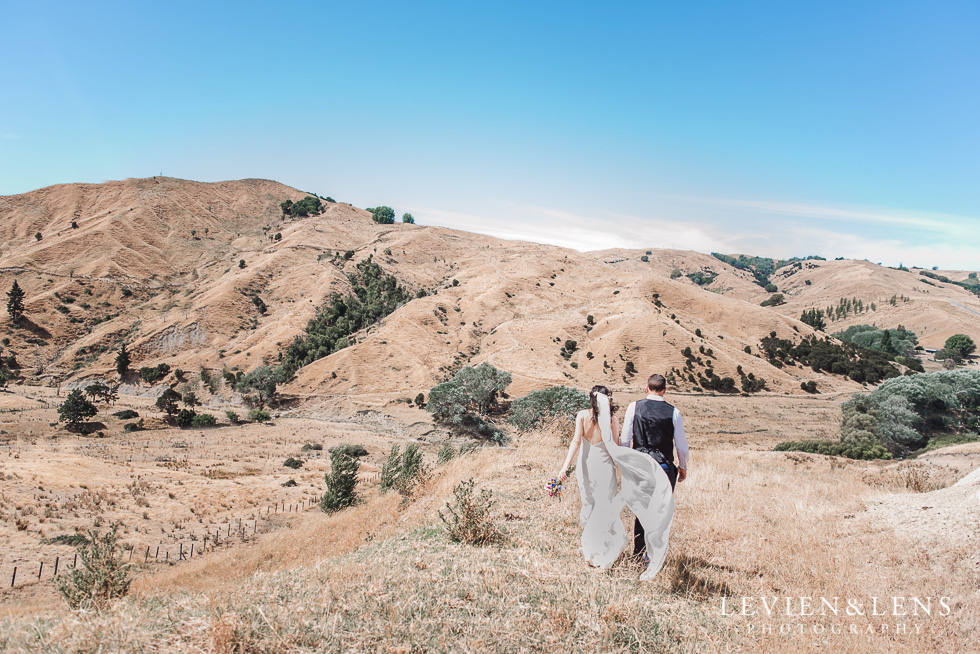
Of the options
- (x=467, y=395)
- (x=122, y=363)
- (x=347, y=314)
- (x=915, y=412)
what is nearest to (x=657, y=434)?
(x=467, y=395)

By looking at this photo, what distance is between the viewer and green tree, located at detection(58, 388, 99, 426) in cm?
3959

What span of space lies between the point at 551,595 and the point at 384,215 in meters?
143

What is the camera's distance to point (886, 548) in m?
Result: 6.10

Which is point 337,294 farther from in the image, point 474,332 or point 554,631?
point 554,631

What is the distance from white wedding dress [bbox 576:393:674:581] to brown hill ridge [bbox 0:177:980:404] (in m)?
48.4

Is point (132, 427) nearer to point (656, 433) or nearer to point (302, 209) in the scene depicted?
point (656, 433)

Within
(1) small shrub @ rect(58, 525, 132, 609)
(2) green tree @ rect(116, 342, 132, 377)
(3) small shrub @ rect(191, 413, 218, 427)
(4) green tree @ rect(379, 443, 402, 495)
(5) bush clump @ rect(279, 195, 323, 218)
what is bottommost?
(3) small shrub @ rect(191, 413, 218, 427)

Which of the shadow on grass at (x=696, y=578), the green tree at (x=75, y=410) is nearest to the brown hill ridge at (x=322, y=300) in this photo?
the green tree at (x=75, y=410)

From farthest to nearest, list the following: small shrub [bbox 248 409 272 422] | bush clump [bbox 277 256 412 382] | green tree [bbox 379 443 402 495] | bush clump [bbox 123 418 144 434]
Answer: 1. bush clump [bbox 277 256 412 382]
2. small shrub [bbox 248 409 272 422]
3. bush clump [bbox 123 418 144 434]
4. green tree [bbox 379 443 402 495]

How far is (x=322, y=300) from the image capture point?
7562cm

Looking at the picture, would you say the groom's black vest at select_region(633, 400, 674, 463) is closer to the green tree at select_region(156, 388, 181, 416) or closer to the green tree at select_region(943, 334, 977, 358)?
the green tree at select_region(156, 388, 181, 416)

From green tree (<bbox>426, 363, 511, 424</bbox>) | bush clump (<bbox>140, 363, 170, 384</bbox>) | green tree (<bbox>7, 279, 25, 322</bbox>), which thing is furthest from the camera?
green tree (<bbox>7, 279, 25, 322</bbox>)

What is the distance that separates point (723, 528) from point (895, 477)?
827cm

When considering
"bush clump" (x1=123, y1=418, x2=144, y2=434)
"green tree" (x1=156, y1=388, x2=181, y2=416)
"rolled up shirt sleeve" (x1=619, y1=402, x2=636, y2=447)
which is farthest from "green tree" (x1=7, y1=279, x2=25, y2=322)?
"rolled up shirt sleeve" (x1=619, y1=402, x2=636, y2=447)
